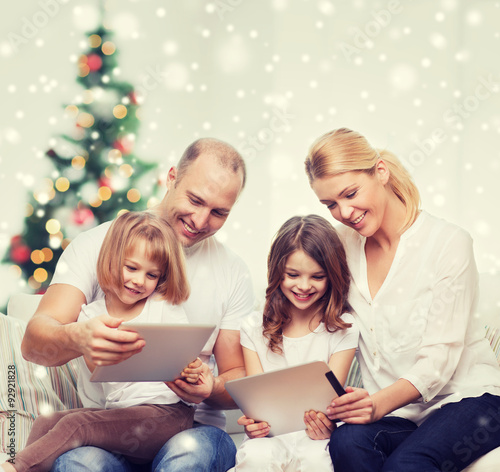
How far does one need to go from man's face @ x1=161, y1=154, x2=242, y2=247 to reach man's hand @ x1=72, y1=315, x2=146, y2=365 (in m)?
0.50

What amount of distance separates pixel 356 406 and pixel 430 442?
178 mm

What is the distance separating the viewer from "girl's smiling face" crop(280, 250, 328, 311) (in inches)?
67.5

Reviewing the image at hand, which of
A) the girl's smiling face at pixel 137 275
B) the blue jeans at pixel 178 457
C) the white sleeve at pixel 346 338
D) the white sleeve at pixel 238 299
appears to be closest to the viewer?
the blue jeans at pixel 178 457

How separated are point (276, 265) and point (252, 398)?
1.48 feet

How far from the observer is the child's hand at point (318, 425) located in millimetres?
1502

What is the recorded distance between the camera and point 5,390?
179 centimetres

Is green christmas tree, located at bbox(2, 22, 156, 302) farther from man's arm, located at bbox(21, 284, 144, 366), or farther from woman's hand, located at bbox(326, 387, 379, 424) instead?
woman's hand, located at bbox(326, 387, 379, 424)

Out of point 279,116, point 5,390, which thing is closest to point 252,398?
point 5,390

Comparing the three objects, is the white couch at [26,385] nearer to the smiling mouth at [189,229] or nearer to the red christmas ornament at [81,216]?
the smiling mouth at [189,229]

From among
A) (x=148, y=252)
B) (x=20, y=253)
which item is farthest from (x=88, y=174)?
(x=148, y=252)

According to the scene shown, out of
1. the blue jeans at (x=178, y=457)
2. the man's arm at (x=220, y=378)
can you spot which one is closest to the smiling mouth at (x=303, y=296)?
Answer: the man's arm at (x=220, y=378)

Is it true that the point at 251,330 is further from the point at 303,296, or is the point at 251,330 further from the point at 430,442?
the point at 430,442

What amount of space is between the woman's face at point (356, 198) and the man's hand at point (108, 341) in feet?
2.14

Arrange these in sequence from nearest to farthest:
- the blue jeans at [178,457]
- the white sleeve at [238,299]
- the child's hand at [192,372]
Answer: the blue jeans at [178,457]
the child's hand at [192,372]
the white sleeve at [238,299]
